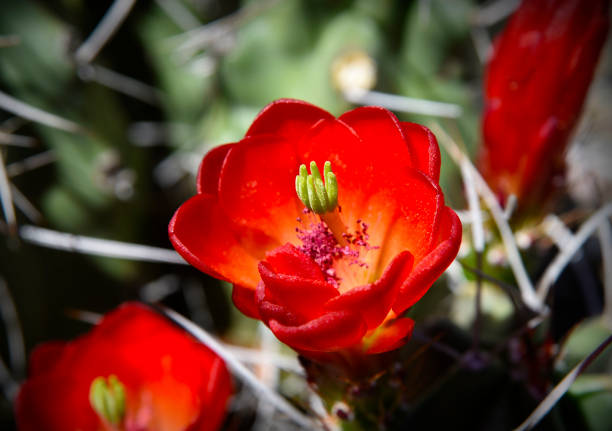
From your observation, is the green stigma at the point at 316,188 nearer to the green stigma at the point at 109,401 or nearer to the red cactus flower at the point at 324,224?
the red cactus flower at the point at 324,224

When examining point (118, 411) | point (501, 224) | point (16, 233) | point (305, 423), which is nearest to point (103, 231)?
point (16, 233)

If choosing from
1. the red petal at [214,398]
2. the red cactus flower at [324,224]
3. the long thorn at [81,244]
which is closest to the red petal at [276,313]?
the red cactus flower at [324,224]

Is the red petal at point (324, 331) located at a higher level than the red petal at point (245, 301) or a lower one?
higher

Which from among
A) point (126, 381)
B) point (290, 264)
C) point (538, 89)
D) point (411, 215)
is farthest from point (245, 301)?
point (538, 89)

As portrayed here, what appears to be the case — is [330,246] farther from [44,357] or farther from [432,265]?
[44,357]

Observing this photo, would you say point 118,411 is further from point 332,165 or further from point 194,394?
point 332,165

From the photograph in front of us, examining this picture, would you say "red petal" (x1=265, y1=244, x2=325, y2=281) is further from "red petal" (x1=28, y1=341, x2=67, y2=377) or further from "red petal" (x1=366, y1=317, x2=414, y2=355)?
"red petal" (x1=28, y1=341, x2=67, y2=377)
